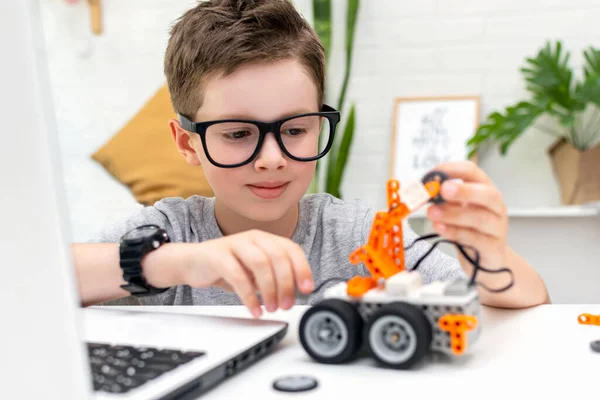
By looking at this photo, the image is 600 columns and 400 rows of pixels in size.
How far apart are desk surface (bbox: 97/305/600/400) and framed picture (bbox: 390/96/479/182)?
1859 millimetres

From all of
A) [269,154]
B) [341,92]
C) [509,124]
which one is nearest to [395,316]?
[269,154]

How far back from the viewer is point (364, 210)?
3.54 feet

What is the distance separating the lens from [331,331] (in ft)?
1.56

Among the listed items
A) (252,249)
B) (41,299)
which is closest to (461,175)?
(252,249)

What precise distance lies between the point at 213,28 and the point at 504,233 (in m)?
0.58

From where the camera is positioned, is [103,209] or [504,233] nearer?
[504,233]

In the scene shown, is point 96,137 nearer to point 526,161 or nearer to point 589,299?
point 526,161

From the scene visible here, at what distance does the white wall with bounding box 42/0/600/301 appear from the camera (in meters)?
2.39

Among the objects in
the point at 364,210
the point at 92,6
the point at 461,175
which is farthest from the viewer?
the point at 92,6

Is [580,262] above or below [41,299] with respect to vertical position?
below

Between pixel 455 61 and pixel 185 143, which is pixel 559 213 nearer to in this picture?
pixel 455 61

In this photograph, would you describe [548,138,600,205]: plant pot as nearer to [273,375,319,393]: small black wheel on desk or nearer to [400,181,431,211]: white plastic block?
[400,181,431,211]: white plastic block

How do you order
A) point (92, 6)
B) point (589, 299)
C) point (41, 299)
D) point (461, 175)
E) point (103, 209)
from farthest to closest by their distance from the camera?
point (92, 6), point (103, 209), point (589, 299), point (461, 175), point (41, 299)

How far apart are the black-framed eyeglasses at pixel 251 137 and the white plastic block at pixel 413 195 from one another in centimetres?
36
